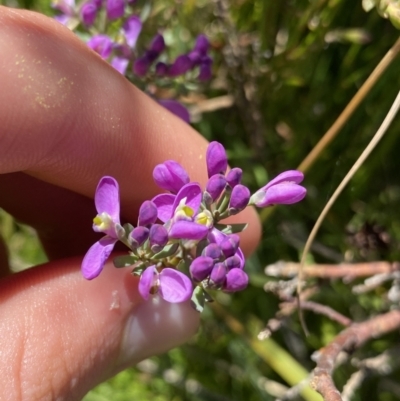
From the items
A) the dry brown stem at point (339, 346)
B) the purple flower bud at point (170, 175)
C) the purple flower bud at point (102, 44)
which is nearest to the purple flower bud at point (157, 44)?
the purple flower bud at point (102, 44)

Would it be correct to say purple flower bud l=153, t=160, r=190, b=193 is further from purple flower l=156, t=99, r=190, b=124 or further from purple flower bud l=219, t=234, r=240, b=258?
purple flower l=156, t=99, r=190, b=124

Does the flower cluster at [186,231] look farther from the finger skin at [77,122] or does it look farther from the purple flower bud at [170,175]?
the finger skin at [77,122]

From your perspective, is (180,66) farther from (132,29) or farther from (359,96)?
(359,96)

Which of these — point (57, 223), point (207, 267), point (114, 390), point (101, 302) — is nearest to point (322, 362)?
point (207, 267)

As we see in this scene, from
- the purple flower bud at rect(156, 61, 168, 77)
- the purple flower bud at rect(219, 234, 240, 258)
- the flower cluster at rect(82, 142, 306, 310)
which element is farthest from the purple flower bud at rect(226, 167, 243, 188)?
the purple flower bud at rect(156, 61, 168, 77)

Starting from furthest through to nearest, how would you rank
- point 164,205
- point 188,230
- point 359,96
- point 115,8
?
point 115,8 → point 359,96 → point 164,205 → point 188,230

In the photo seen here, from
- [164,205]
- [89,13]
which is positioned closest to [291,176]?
[164,205]
